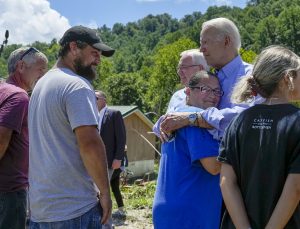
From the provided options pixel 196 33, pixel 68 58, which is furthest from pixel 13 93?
pixel 196 33

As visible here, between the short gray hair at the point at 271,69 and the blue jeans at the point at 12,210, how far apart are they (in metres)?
2.23

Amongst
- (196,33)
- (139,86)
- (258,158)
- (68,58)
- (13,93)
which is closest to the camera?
(258,158)

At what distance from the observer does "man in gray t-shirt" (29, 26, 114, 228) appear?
9.90 ft

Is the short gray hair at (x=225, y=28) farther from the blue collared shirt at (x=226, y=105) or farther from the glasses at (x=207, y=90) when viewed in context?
the glasses at (x=207, y=90)

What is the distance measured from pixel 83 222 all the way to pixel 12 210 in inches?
41.1

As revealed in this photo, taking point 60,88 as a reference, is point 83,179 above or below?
below

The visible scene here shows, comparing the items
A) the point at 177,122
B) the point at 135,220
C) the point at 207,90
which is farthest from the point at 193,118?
the point at 135,220

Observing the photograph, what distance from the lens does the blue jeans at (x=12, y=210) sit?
379 cm

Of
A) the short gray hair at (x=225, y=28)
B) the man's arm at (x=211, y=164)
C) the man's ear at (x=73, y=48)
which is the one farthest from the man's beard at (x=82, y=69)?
the man's arm at (x=211, y=164)

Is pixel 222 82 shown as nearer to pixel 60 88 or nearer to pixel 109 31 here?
pixel 60 88

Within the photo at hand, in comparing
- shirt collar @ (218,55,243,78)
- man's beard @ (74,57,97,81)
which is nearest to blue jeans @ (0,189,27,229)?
man's beard @ (74,57,97,81)

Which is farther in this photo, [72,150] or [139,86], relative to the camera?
[139,86]

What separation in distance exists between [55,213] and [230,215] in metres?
1.15

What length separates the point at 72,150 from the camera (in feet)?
10.1
